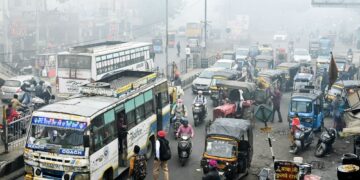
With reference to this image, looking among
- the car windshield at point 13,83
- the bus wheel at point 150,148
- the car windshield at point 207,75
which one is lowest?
the bus wheel at point 150,148

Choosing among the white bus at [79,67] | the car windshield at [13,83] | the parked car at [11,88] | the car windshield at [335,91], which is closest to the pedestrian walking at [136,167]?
the white bus at [79,67]

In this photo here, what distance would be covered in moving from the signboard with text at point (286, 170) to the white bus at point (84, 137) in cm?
484

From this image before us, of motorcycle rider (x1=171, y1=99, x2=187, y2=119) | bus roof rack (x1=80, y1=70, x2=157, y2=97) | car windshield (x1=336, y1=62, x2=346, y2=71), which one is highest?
bus roof rack (x1=80, y1=70, x2=157, y2=97)

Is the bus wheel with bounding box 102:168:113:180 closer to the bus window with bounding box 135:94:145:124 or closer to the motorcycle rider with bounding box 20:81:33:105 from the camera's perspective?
the bus window with bounding box 135:94:145:124

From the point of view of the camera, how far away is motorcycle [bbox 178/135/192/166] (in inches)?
680

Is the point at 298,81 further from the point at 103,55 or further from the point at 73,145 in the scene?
the point at 73,145

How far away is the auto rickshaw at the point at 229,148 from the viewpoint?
1498 cm

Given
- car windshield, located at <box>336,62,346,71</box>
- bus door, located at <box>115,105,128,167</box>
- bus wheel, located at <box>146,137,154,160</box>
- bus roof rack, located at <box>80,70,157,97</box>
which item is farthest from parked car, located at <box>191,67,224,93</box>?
bus door, located at <box>115,105,128,167</box>

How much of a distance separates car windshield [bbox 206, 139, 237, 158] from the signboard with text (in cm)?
178

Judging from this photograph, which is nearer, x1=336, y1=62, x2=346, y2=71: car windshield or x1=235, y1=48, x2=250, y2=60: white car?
x1=336, y1=62, x2=346, y2=71: car windshield

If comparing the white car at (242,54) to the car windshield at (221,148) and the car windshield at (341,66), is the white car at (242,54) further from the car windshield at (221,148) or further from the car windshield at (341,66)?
the car windshield at (221,148)

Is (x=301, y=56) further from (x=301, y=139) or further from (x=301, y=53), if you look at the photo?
(x=301, y=139)

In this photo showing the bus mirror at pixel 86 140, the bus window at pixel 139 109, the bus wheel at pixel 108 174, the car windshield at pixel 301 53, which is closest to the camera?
the bus mirror at pixel 86 140

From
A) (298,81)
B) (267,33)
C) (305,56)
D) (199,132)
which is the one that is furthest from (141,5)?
(199,132)
